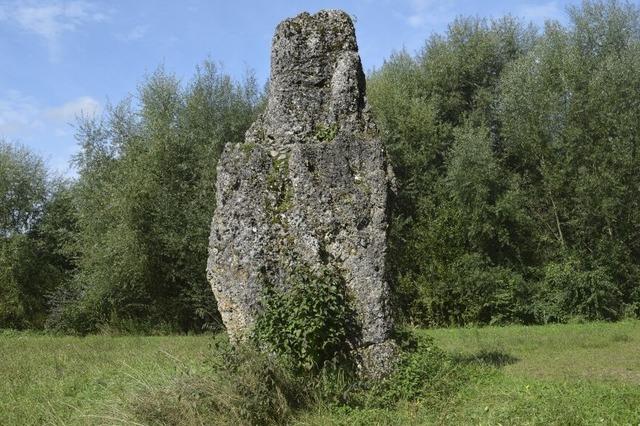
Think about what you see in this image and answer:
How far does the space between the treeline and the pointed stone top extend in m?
15.6

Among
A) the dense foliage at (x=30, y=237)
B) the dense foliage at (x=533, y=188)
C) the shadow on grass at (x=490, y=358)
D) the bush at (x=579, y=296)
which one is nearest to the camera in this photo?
the shadow on grass at (x=490, y=358)

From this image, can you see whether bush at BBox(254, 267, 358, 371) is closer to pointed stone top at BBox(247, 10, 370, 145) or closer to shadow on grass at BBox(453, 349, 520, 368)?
pointed stone top at BBox(247, 10, 370, 145)

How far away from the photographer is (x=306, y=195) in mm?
10672

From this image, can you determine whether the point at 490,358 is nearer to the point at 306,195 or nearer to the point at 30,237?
the point at 306,195

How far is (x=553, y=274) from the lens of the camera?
2722 cm

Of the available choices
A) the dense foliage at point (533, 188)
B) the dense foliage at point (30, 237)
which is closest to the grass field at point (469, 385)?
the dense foliage at point (533, 188)

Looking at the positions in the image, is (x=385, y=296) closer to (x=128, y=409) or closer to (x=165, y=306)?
(x=128, y=409)

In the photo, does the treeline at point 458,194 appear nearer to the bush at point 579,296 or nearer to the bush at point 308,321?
the bush at point 579,296

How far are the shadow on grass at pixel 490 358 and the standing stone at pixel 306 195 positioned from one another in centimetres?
349

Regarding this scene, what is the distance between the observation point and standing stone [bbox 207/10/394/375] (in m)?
10.3

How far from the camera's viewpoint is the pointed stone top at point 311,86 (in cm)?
1140

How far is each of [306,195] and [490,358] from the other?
6301 millimetres

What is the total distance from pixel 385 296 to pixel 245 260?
2.14 metres

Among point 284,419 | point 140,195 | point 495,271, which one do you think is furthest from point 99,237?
point 284,419
